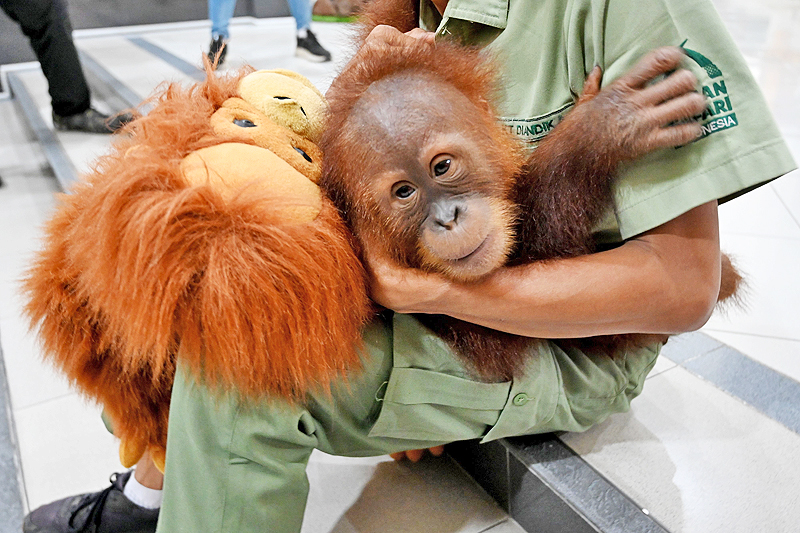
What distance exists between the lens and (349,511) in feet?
3.62

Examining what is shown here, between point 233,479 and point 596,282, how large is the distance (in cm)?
48

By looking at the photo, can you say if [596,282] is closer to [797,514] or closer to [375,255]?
[375,255]

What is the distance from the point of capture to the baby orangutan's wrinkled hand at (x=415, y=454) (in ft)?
3.79

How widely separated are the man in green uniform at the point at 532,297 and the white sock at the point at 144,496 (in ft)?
0.95

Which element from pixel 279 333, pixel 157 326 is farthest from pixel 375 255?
pixel 157 326

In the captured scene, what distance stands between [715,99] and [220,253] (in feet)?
1.76

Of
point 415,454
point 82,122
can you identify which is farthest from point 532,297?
point 82,122

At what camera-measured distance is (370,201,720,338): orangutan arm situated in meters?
0.73

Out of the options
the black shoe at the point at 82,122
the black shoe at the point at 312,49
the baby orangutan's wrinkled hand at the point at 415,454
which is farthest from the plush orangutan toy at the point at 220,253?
the black shoe at the point at 312,49

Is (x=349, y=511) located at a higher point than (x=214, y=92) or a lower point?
lower

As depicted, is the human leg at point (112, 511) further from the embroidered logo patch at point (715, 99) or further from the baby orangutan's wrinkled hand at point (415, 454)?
the embroidered logo patch at point (715, 99)

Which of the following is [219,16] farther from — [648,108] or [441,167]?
[648,108]

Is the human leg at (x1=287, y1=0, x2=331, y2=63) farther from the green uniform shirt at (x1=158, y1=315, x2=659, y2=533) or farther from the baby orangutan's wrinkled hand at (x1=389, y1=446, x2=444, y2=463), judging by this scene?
the green uniform shirt at (x1=158, y1=315, x2=659, y2=533)

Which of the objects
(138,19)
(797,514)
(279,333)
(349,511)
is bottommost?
(138,19)
